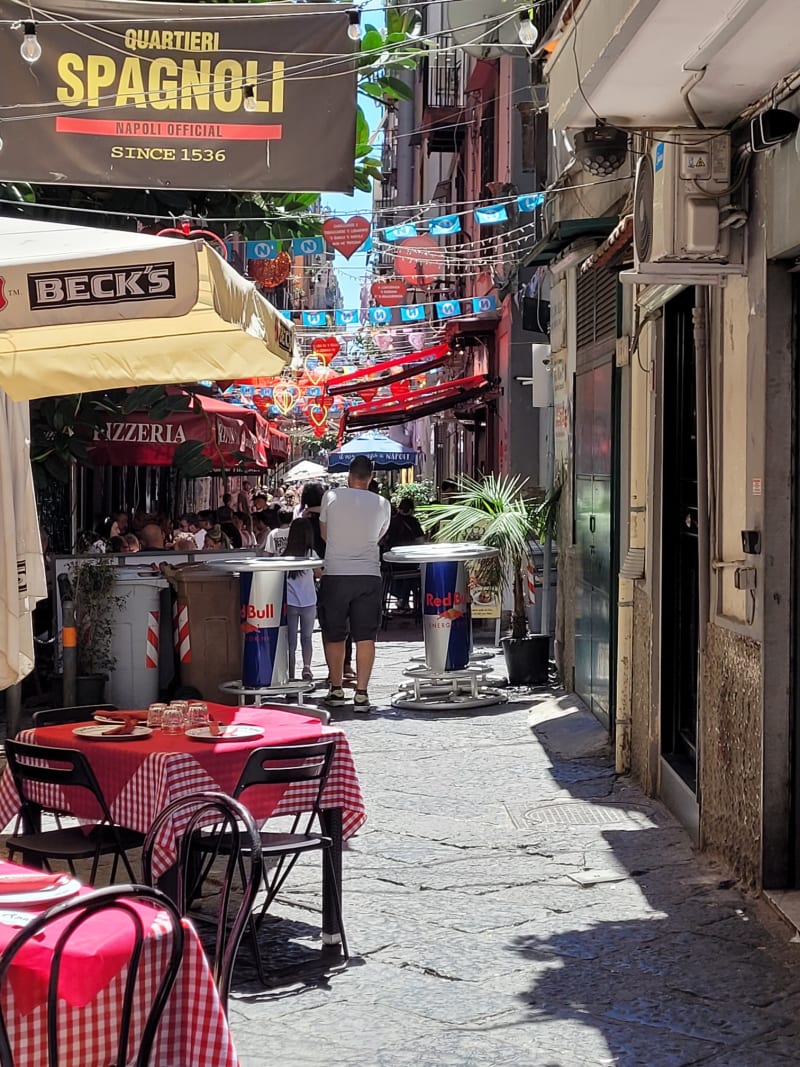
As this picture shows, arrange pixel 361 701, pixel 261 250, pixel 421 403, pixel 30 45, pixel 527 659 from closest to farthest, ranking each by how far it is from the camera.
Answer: pixel 30 45 < pixel 361 701 < pixel 527 659 < pixel 261 250 < pixel 421 403

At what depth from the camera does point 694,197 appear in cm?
639

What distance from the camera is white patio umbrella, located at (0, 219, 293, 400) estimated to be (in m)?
5.68

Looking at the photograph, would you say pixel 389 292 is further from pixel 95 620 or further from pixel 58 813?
pixel 58 813

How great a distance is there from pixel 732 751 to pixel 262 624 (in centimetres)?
566

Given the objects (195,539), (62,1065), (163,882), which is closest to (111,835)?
(163,882)

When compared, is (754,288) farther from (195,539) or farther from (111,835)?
(195,539)

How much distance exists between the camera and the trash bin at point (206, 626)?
38.3ft

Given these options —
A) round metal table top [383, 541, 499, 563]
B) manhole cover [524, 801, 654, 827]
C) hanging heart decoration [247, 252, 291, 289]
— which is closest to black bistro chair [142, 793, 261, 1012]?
manhole cover [524, 801, 654, 827]

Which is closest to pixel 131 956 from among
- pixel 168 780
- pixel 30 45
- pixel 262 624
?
pixel 168 780

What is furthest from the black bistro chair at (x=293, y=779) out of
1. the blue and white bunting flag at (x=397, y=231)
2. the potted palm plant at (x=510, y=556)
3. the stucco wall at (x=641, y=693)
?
the blue and white bunting flag at (x=397, y=231)

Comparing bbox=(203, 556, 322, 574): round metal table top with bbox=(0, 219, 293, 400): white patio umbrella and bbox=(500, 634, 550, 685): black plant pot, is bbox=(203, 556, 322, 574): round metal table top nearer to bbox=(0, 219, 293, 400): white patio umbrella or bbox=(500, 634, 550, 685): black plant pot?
bbox=(500, 634, 550, 685): black plant pot

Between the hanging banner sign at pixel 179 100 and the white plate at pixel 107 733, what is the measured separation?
4167mm

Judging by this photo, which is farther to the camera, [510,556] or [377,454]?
[377,454]

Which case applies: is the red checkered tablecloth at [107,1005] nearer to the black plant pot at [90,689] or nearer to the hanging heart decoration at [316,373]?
the black plant pot at [90,689]
